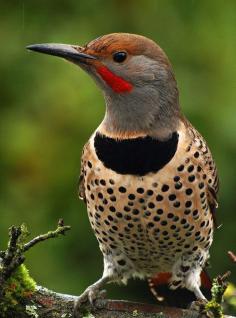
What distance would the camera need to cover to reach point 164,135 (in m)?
4.54

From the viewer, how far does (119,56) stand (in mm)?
4500

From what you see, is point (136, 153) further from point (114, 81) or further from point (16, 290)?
point (16, 290)

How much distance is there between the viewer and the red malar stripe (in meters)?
4.47

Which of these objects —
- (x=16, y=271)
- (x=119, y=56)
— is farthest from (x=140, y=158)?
(x=16, y=271)

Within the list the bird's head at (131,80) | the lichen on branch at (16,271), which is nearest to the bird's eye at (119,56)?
the bird's head at (131,80)

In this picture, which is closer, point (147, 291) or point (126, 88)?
point (126, 88)

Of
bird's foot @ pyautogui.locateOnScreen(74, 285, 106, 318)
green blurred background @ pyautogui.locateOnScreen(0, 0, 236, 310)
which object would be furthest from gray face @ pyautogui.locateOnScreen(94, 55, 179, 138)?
green blurred background @ pyautogui.locateOnScreen(0, 0, 236, 310)

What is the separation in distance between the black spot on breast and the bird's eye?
0.36 metres

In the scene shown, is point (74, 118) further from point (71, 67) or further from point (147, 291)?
point (147, 291)

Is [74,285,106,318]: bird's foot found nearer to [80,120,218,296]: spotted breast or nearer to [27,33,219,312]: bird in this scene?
[27,33,219,312]: bird

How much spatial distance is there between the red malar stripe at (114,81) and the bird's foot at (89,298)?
0.93 metres

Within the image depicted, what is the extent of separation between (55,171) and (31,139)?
9.4 inches

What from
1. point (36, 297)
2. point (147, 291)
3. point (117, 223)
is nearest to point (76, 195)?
point (147, 291)

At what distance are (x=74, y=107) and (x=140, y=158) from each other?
134cm
